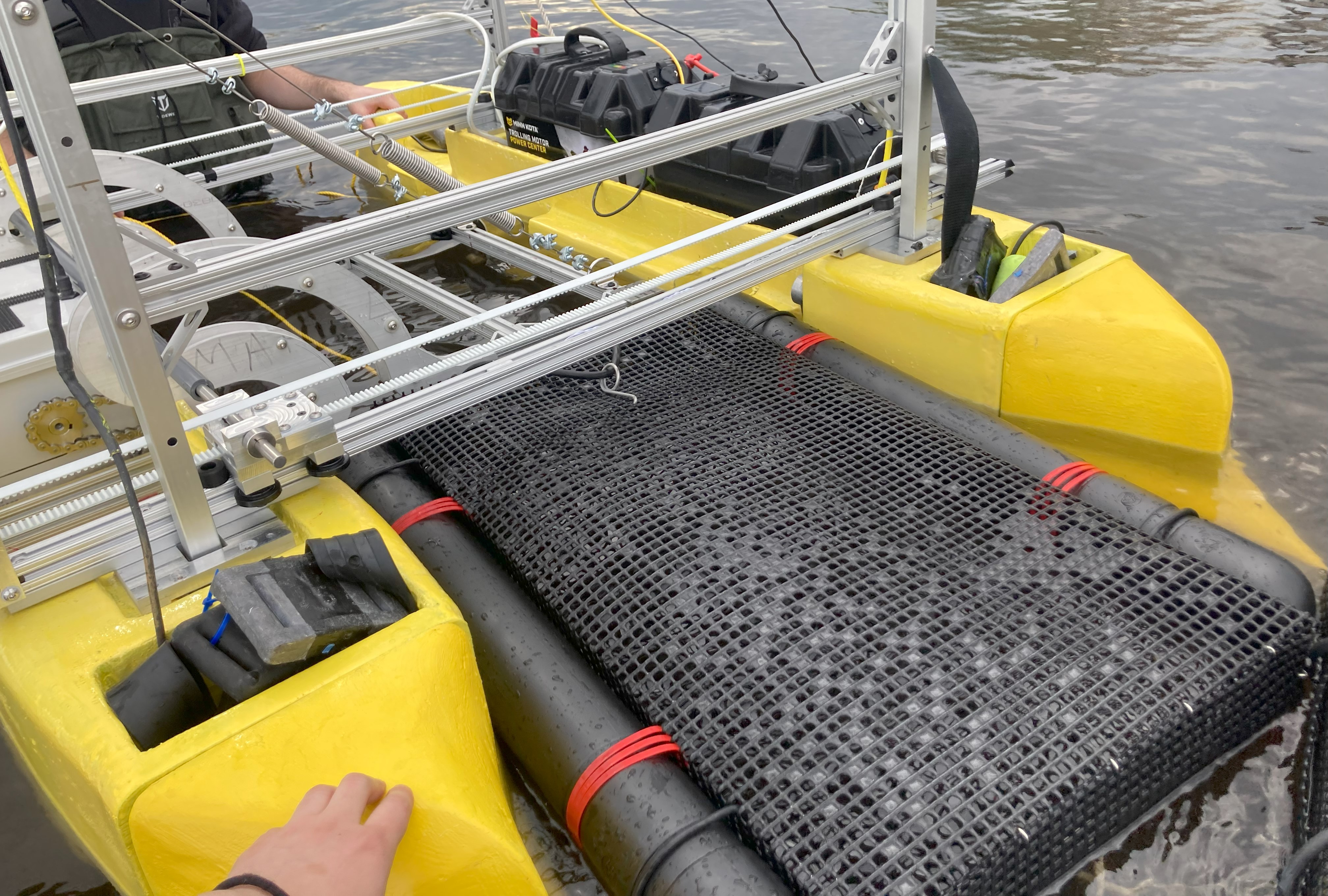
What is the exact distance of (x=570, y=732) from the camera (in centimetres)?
203

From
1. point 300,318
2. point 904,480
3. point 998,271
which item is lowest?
point 300,318

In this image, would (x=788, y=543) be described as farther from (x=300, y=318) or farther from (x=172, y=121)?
(x=172, y=121)

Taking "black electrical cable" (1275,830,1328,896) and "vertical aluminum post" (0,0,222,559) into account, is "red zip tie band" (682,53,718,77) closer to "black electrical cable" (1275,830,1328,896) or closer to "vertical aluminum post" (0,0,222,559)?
"vertical aluminum post" (0,0,222,559)

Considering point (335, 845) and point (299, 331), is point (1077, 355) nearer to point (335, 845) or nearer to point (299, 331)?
point (335, 845)

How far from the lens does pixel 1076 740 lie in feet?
6.08

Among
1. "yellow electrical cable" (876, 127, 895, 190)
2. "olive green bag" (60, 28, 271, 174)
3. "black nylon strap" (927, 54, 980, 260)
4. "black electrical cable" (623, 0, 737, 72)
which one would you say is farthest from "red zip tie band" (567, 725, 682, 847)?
"olive green bag" (60, 28, 271, 174)

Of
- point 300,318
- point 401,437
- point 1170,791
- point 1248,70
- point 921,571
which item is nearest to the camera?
point 1170,791

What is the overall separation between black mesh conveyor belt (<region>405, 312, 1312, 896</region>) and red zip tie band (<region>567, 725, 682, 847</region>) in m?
0.05

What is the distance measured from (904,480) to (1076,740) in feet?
3.01

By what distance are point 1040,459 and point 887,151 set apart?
1.31 m

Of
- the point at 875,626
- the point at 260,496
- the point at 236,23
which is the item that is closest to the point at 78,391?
the point at 260,496

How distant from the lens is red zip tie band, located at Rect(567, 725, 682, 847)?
1.92 m

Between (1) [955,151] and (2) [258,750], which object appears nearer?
(2) [258,750]

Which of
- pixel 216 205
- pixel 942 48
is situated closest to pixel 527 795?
pixel 216 205
